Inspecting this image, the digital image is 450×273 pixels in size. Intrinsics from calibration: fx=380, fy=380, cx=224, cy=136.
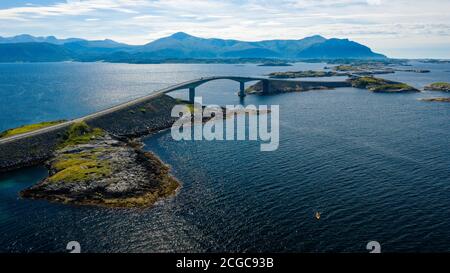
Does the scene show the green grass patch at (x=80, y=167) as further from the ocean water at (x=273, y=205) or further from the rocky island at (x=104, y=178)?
the ocean water at (x=273, y=205)

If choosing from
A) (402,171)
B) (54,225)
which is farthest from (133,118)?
(402,171)

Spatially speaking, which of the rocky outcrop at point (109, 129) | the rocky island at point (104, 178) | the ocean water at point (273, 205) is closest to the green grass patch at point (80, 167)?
the rocky island at point (104, 178)

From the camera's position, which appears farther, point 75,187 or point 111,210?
point 75,187

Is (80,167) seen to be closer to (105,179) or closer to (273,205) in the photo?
(105,179)

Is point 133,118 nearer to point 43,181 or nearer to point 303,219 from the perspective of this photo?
point 43,181

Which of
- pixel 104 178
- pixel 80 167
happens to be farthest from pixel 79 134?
pixel 104 178

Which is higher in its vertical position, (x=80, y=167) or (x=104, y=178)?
(x=80, y=167)

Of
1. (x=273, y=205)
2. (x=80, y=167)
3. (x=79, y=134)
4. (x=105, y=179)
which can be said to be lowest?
(x=273, y=205)

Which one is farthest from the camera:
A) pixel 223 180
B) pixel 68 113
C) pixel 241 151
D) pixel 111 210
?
pixel 68 113
